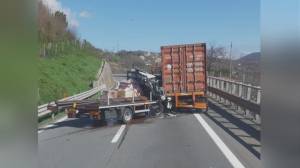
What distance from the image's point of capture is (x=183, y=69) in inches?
861

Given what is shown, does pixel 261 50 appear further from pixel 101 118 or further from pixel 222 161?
pixel 101 118

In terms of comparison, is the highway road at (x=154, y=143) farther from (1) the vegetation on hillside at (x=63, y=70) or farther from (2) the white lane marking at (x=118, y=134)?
(1) the vegetation on hillside at (x=63, y=70)

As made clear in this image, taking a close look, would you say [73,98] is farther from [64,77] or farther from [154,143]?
[64,77]

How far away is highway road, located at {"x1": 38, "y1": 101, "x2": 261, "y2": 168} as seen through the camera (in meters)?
8.59

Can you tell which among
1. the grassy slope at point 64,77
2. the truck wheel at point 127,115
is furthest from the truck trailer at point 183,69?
the grassy slope at point 64,77

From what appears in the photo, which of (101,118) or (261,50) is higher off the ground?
(261,50)

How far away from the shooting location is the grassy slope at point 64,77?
79.9ft

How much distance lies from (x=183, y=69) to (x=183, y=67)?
0.09 m

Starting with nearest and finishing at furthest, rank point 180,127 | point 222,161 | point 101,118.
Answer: point 222,161
point 180,127
point 101,118

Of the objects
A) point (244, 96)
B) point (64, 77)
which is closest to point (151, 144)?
point (244, 96)
